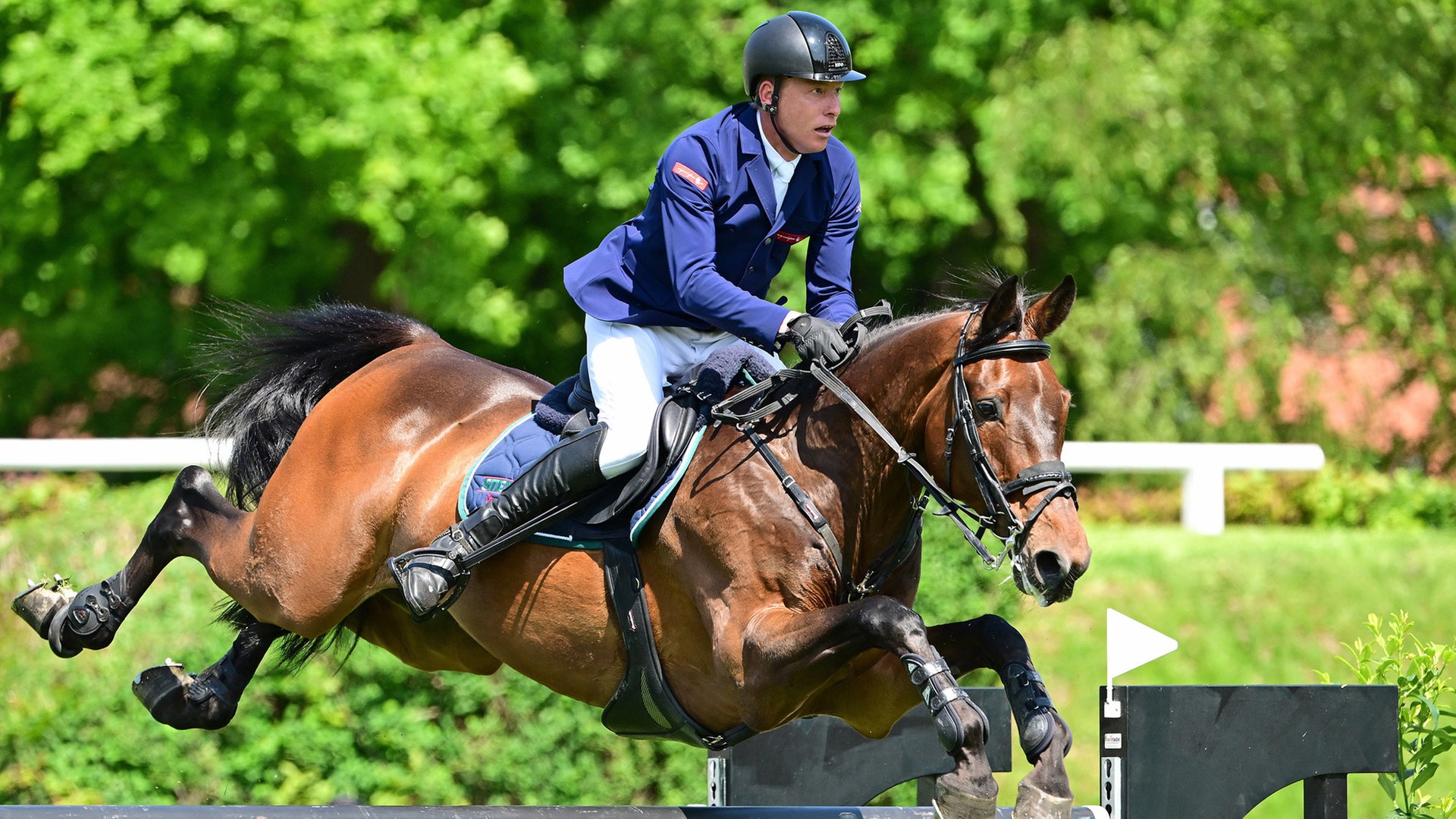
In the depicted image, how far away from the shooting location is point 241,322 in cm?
526

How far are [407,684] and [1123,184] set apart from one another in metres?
7.18

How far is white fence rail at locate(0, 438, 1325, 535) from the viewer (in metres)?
6.91

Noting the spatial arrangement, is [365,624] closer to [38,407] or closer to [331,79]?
[331,79]

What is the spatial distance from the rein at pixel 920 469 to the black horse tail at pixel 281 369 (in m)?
1.68

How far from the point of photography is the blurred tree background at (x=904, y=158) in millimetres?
10484

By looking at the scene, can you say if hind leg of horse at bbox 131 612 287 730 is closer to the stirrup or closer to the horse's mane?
the stirrup

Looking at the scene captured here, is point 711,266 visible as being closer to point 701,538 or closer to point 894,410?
point 894,410

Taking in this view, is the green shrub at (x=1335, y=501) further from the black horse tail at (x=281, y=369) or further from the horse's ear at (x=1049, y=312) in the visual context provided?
the horse's ear at (x=1049, y=312)

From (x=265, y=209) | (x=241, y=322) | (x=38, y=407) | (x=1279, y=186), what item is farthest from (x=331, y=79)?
(x=1279, y=186)

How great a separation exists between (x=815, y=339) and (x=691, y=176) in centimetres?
53

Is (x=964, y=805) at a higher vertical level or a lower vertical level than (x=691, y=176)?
lower

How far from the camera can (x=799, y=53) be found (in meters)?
3.71

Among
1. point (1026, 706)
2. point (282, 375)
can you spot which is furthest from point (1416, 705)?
point (282, 375)

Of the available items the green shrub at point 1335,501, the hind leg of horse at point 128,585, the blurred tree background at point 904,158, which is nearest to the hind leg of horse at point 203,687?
the hind leg of horse at point 128,585
